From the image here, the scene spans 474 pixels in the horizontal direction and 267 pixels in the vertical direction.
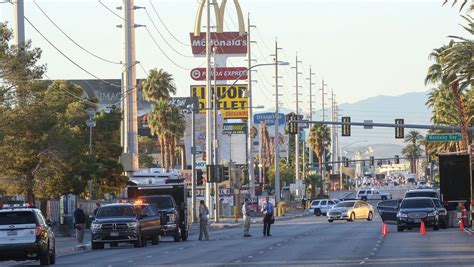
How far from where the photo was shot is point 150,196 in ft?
168

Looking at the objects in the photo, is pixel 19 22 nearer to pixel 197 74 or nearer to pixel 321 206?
pixel 321 206

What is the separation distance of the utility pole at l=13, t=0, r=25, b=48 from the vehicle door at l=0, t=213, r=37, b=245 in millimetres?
14723

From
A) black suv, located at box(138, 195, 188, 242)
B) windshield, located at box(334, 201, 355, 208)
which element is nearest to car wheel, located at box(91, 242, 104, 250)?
black suv, located at box(138, 195, 188, 242)

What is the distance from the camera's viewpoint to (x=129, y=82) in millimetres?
73375

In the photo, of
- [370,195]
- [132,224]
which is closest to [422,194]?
[132,224]

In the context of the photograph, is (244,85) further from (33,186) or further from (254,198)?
(33,186)

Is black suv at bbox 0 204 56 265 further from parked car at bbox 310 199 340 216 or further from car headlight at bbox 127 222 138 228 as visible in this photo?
parked car at bbox 310 199 340 216

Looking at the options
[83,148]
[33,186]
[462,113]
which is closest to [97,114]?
[83,148]

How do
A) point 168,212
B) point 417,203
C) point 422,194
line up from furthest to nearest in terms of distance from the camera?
point 422,194 < point 417,203 < point 168,212

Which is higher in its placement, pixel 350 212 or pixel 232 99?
pixel 232 99

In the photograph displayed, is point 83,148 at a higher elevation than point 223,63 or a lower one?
lower

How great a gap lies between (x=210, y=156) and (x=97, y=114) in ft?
27.4

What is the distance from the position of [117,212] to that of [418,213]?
1701cm

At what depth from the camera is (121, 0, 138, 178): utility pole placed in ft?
236
